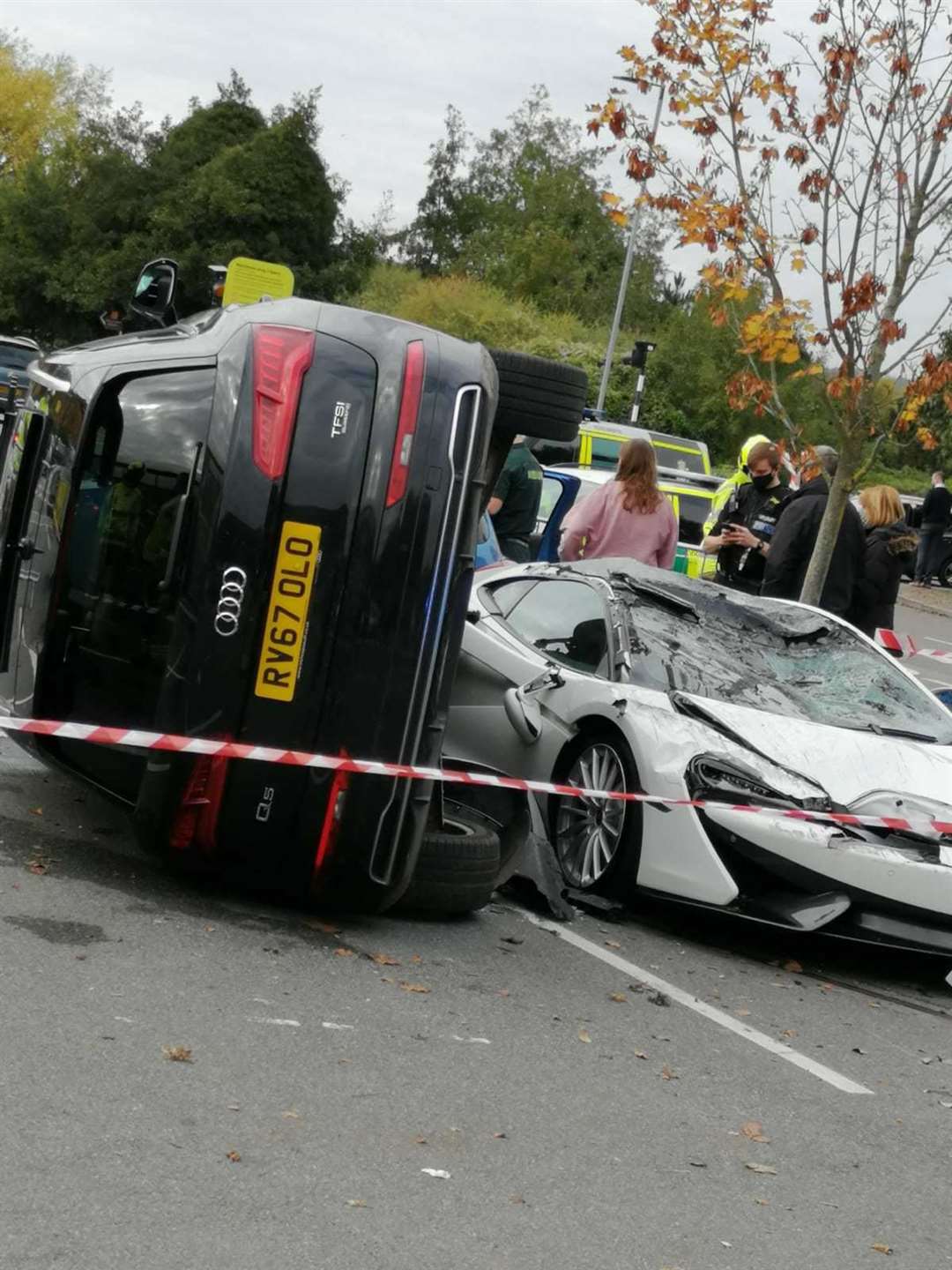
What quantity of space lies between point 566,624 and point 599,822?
4.19ft

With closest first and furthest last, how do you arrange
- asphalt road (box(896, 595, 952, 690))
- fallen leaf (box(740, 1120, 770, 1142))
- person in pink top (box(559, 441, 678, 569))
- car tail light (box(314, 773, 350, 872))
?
fallen leaf (box(740, 1120, 770, 1142)) → car tail light (box(314, 773, 350, 872)) → person in pink top (box(559, 441, 678, 569)) → asphalt road (box(896, 595, 952, 690))

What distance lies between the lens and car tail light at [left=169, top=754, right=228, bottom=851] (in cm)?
611

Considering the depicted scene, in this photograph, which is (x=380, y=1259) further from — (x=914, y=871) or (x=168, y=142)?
(x=168, y=142)

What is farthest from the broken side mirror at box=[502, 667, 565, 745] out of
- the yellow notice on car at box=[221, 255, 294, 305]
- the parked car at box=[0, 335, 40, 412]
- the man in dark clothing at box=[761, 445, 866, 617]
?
the parked car at box=[0, 335, 40, 412]

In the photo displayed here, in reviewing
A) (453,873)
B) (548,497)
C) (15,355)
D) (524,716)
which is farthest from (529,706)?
(15,355)

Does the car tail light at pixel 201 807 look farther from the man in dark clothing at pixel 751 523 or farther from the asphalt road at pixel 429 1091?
the man in dark clothing at pixel 751 523

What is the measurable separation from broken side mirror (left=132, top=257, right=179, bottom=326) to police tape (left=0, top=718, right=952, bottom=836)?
97.4 inches

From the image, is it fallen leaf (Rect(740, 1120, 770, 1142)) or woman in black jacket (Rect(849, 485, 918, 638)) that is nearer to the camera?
fallen leaf (Rect(740, 1120, 770, 1142))

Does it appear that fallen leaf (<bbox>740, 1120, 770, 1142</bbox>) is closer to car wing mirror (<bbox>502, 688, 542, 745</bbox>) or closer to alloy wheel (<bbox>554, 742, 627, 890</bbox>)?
alloy wheel (<bbox>554, 742, 627, 890</bbox>)

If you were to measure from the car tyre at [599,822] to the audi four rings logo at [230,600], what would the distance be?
211 centimetres

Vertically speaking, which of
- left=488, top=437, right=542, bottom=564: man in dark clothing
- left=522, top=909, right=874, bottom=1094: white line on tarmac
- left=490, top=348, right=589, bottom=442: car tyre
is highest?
left=490, top=348, right=589, bottom=442: car tyre

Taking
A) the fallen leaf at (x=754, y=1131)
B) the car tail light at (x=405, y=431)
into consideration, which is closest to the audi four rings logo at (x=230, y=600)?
the car tail light at (x=405, y=431)

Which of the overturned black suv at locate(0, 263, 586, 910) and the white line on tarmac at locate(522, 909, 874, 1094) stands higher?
the overturned black suv at locate(0, 263, 586, 910)

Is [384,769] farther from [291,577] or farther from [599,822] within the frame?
[599,822]
